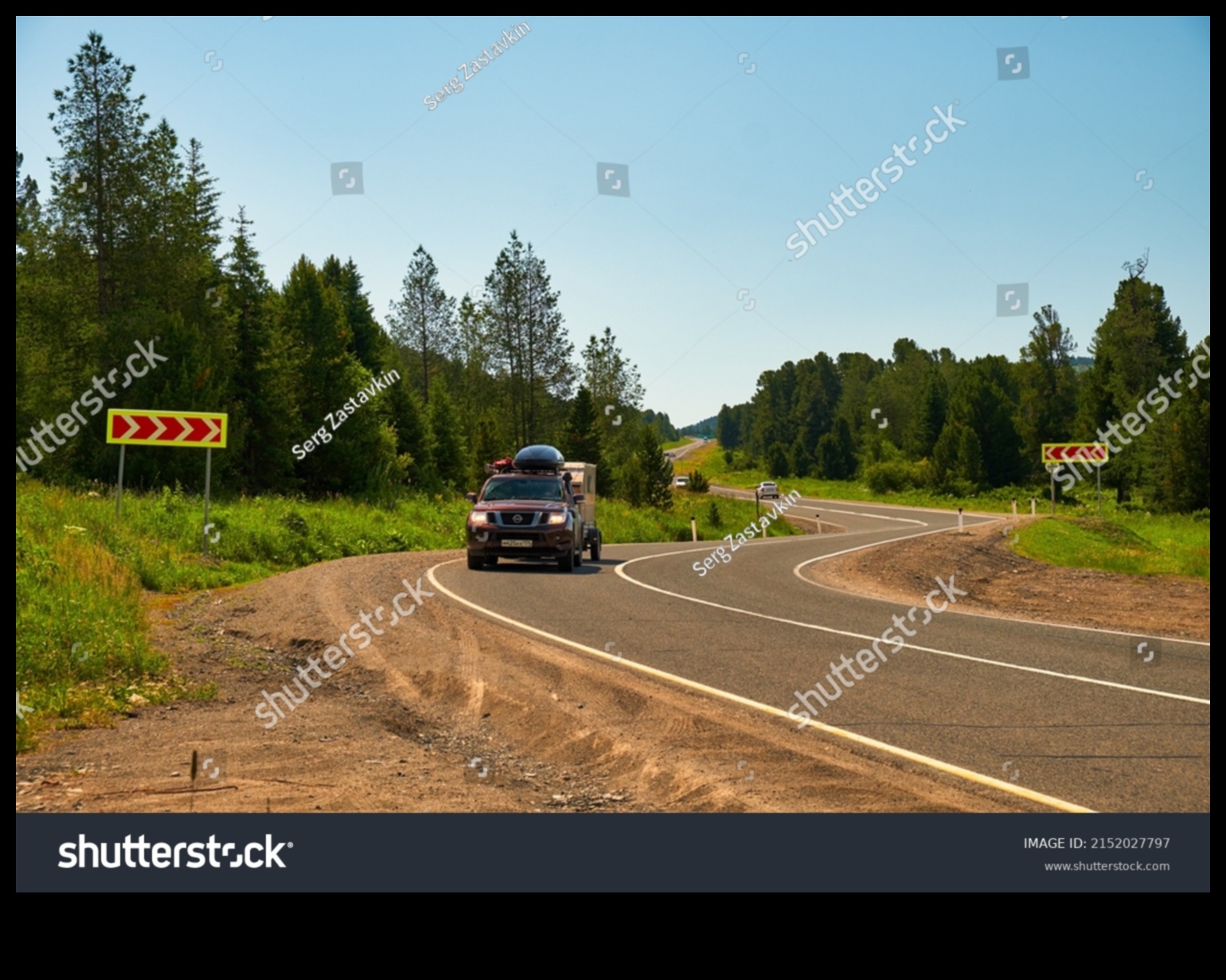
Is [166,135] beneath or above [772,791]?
above

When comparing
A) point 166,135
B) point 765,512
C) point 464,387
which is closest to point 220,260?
point 166,135

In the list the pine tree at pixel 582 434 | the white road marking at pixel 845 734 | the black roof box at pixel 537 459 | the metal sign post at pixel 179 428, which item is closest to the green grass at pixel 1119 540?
the black roof box at pixel 537 459

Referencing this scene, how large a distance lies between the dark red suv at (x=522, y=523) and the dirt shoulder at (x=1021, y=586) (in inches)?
230

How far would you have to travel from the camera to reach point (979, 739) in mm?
7539

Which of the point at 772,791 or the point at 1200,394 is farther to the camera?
the point at 1200,394

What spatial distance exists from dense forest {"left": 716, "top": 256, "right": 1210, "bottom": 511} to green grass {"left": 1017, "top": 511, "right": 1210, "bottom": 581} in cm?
300

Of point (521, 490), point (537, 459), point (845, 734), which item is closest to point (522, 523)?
point (521, 490)

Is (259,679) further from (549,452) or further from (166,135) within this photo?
(166,135)

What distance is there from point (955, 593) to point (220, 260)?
39735 millimetres

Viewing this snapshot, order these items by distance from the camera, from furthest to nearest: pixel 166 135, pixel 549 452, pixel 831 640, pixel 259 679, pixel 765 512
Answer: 1. pixel 765 512
2. pixel 166 135
3. pixel 549 452
4. pixel 831 640
5. pixel 259 679

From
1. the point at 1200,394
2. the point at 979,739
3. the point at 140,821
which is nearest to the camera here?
the point at 140,821

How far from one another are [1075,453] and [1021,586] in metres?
19.5

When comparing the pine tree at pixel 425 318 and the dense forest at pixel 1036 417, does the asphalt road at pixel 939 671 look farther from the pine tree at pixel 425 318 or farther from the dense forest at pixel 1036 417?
the pine tree at pixel 425 318

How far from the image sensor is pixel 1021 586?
25953 millimetres
